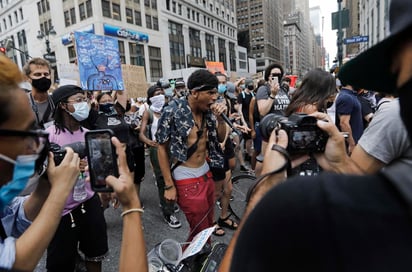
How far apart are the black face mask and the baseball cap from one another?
0.11 metres

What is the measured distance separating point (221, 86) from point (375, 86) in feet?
16.9

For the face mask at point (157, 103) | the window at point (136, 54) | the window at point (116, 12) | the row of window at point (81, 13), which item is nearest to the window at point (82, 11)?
the row of window at point (81, 13)

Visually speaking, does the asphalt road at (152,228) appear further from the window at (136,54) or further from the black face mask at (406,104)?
the window at (136,54)

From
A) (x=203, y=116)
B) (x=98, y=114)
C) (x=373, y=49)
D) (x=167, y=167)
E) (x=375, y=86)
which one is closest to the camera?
(x=373, y=49)

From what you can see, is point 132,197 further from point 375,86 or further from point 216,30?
point 216,30

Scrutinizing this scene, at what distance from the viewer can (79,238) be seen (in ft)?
8.13

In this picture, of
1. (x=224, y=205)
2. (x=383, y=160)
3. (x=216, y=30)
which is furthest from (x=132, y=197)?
(x=216, y=30)

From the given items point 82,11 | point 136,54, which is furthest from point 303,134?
point 82,11

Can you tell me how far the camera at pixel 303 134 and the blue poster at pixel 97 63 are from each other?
5368 millimetres

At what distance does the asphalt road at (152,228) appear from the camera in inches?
132

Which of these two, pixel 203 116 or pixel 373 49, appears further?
pixel 203 116

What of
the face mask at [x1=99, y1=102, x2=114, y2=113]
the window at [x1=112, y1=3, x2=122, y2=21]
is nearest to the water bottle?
the face mask at [x1=99, y1=102, x2=114, y2=113]

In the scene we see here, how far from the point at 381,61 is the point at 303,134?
50 cm

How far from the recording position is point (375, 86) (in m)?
0.94
